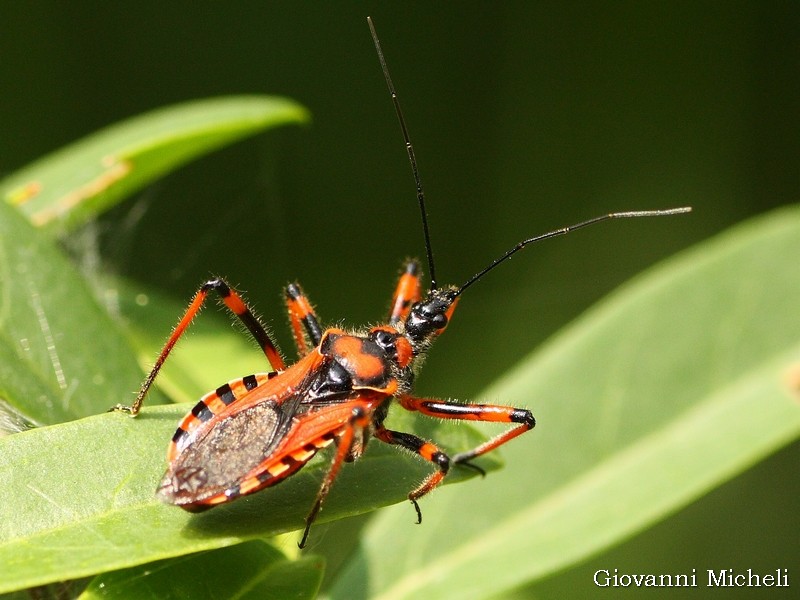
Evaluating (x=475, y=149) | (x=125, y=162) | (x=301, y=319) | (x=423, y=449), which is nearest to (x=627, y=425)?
(x=423, y=449)

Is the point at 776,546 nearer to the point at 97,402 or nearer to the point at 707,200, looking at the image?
the point at 707,200

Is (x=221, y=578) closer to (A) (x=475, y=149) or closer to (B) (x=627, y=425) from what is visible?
(B) (x=627, y=425)

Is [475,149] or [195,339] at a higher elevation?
[195,339]

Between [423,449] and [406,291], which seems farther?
[406,291]

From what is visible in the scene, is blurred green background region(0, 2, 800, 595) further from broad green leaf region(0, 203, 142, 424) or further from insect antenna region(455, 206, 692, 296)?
broad green leaf region(0, 203, 142, 424)

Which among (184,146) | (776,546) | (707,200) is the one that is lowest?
(776,546)

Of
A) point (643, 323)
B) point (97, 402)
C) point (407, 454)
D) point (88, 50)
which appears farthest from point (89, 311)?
point (88, 50)

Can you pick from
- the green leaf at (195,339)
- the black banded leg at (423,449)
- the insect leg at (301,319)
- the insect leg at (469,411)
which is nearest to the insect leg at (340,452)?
the black banded leg at (423,449)
